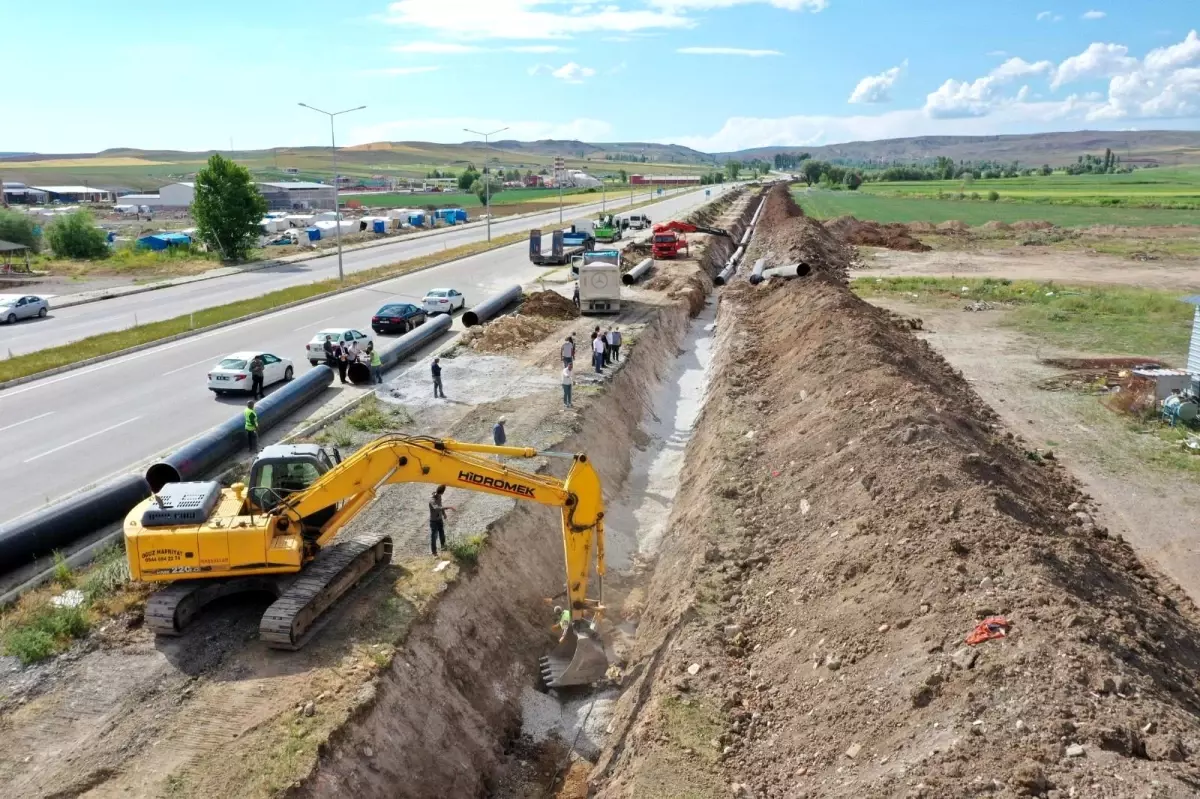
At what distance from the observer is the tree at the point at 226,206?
65.1 metres

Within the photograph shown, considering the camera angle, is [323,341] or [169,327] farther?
[169,327]

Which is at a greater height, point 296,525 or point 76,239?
point 76,239

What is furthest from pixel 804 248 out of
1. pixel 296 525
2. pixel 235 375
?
pixel 296 525

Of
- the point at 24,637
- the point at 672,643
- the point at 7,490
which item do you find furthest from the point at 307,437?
the point at 672,643

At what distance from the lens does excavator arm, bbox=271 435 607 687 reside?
13.7 metres

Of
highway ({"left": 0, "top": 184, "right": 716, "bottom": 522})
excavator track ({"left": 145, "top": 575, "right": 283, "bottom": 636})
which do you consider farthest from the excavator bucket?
highway ({"left": 0, "top": 184, "right": 716, "bottom": 522})

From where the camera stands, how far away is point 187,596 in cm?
1364

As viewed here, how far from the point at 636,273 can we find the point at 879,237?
36027 millimetres

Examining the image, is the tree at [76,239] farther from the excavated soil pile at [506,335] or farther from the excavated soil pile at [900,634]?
the excavated soil pile at [900,634]

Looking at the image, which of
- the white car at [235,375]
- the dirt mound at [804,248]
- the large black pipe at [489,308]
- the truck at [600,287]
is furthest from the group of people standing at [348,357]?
the dirt mound at [804,248]

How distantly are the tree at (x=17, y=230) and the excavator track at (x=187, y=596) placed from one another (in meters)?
71.6

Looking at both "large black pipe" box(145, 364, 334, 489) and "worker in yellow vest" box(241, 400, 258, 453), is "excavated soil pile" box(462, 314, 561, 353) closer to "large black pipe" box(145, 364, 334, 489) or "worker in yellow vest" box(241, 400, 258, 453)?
"large black pipe" box(145, 364, 334, 489)

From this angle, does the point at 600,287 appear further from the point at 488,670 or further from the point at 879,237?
the point at 879,237

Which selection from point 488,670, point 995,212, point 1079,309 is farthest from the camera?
point 995,212
